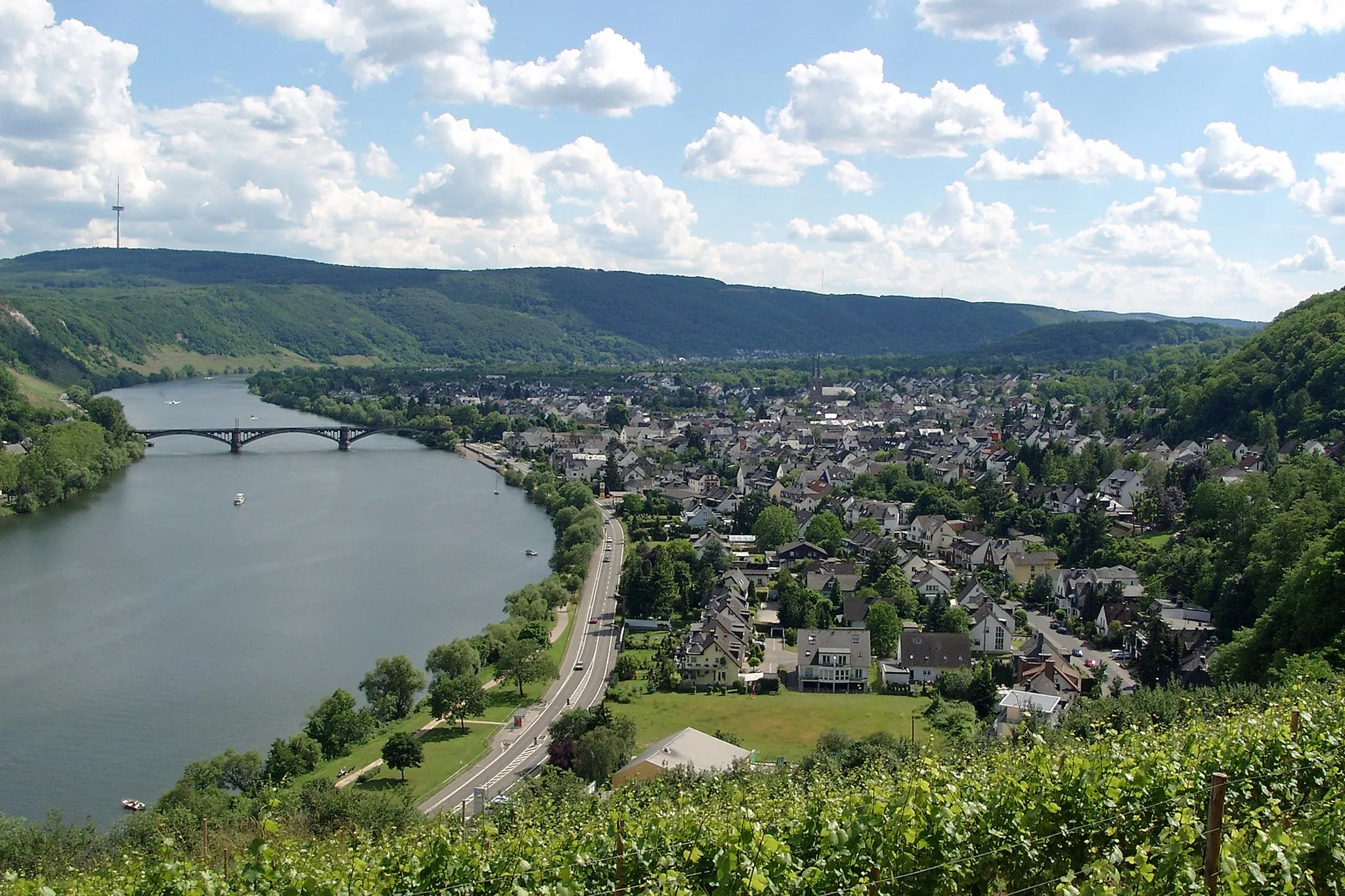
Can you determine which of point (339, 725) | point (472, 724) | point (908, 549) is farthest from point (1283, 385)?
point (339, 725)

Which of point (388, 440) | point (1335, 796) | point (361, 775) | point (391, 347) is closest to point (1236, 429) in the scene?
point (361, 775)

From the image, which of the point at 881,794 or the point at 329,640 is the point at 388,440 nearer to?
the point at 329,640

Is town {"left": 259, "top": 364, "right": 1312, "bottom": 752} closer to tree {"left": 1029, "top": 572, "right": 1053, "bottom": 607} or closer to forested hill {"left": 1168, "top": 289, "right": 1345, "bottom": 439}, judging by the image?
tree {"left": 1029, "top": 572, "right": 1053, "bottom": 607}

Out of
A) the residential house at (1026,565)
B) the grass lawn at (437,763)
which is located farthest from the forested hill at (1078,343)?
the grass lawn at (437,763)

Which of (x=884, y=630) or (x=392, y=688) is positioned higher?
(x=884, y=630)

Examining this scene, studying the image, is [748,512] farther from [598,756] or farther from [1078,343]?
[1078,343]
